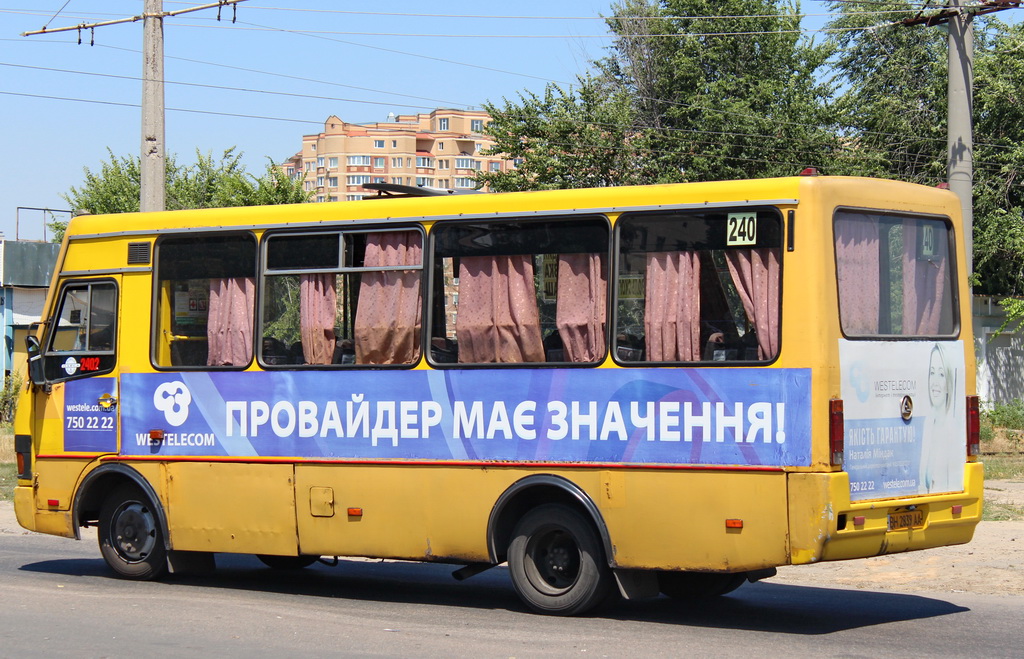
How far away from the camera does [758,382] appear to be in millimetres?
8664

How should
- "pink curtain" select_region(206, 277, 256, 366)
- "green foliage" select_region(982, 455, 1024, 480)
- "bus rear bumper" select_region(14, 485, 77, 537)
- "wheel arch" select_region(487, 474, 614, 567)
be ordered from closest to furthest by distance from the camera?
"wheel arch" select_region(487, 474, 614, 567)
"pink curtain" select_region(206, 277, 256, 366)
"bus rear bumper" select_region(14, 485, 77, 537)
"green foliage" select_region(982, 455, 1024, 480)

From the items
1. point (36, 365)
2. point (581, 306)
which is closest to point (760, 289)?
point (581, 306)

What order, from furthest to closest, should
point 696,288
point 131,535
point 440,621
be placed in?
point 131,535, point 440,621, point 696,288

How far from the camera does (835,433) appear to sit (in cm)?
845

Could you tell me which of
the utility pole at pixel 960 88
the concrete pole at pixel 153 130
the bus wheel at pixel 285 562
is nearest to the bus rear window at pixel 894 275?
the bus wheel at pixel 285 562

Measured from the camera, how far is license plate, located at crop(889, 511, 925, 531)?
8867mm

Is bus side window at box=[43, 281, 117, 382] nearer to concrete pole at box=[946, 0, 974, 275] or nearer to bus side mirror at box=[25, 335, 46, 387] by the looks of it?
bus side mirror at box=[25, 335, 46, 387]

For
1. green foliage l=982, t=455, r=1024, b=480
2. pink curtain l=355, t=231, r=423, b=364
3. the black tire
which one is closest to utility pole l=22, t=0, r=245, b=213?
pink curtain l=355, t=231, r=423, b=364

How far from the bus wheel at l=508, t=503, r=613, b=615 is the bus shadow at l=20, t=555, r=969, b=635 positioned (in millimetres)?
302

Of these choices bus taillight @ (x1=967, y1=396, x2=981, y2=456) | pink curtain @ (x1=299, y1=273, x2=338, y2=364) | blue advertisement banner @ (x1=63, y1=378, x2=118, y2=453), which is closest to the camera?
bus taillight @ (x1=967, y1=396, x2=981, y2=456)

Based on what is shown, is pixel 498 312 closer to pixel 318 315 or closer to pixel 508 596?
pixel 318 315

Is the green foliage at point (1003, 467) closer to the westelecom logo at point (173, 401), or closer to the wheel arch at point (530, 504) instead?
the wheel arch at point (530, 504)

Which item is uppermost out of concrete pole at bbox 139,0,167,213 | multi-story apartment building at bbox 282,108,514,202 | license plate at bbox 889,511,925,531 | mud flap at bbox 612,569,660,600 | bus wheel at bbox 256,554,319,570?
multi-story apartment building at bbox 282,108,514,202

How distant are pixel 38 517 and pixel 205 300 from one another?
2.60 m
